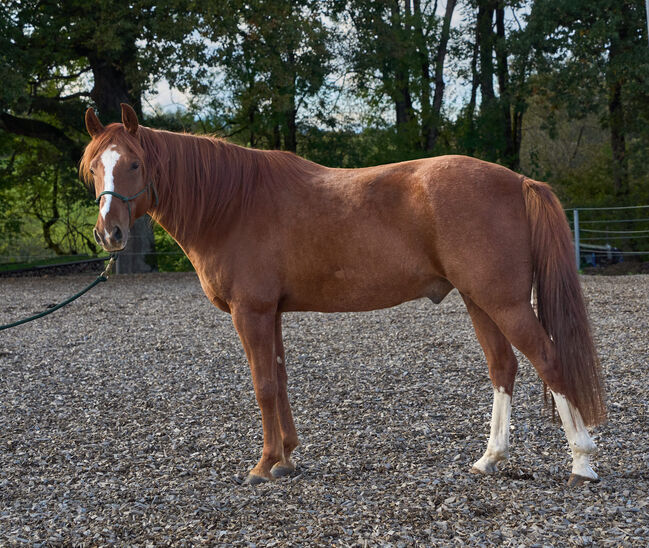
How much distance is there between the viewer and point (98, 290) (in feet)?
44.7

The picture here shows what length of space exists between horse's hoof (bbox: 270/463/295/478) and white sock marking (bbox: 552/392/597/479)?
1391 millimetres

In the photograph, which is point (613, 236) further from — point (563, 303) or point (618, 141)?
point (563, 303)

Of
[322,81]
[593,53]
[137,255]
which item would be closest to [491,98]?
[593,53]

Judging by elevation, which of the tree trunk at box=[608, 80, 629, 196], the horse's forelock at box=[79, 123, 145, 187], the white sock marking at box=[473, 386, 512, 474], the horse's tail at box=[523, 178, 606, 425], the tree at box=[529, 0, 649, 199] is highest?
the tree at box=[529, 0, 649, 199]

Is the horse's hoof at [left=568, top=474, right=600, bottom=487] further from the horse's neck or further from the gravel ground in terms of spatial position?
the horse's neck

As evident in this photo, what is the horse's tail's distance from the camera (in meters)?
3.00

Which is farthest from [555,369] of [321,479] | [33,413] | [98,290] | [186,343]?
[98,290]

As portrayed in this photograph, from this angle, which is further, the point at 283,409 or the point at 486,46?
the point at 486,46

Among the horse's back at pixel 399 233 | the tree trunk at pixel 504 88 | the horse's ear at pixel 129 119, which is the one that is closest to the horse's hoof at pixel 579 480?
the horse's back at pixel 399 233

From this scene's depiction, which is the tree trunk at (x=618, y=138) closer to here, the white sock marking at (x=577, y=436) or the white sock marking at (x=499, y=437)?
the white sock marking at (x=499, y=437)

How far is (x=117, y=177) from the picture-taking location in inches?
119

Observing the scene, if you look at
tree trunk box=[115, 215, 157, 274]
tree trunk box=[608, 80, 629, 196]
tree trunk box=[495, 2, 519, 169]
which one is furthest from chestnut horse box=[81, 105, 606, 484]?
tree trunk box=[495, 2, 519, 169]

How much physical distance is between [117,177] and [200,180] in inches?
18.1

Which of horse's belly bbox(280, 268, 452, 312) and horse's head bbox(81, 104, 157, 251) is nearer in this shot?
horse's head bbox(81, 104, 157, 251)
